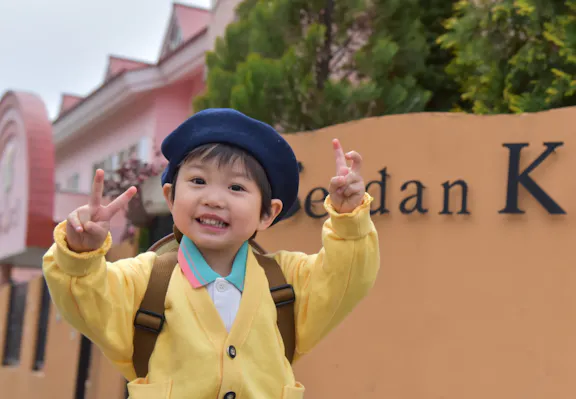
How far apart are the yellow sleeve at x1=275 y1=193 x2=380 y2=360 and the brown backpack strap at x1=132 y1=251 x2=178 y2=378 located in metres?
0.43

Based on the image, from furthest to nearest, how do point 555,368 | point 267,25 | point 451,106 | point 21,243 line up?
point 21,243
point 451,106
point 267,25
point 555,368

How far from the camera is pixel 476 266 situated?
16.6 ft

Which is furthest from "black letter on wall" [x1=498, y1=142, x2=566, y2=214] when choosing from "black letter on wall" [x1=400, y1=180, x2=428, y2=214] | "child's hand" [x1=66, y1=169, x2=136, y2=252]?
"child's hand" [x1=66, y1=169, x2=136, y2=252]

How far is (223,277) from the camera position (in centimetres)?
255

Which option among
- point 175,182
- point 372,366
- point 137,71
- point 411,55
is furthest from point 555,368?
point 137,71

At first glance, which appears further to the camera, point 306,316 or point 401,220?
point 401,220

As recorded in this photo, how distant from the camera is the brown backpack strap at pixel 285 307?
258cm

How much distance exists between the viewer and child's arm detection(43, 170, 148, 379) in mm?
2211

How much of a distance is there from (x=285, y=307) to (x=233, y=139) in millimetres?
574

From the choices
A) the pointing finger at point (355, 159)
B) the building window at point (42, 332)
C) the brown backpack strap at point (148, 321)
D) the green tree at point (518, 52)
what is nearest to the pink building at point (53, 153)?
the building window at point (42, 332)

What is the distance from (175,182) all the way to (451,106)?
6140 mm

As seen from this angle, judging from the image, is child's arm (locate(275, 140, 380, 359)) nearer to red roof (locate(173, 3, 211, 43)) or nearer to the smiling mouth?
the smiling mouth

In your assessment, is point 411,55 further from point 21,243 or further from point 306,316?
point 21,243

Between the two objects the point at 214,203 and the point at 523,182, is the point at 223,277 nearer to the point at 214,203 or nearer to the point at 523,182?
the point at 214,203
